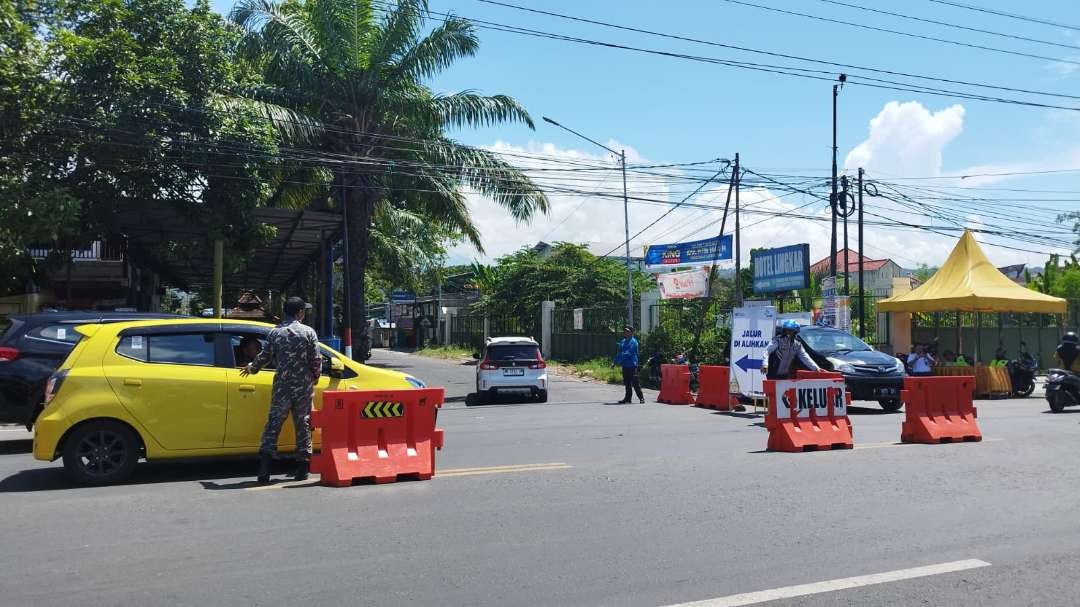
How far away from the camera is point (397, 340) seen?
226ft

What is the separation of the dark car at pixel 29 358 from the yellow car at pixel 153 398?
258 cm

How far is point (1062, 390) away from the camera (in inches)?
661

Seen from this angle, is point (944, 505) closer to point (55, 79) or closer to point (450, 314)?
point (55, 79)

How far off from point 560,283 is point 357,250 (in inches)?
691

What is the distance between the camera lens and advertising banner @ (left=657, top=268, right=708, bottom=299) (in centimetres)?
3188

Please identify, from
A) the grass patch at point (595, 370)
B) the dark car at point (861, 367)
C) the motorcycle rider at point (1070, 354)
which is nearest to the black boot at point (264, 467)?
the dark car at point (861, 367)

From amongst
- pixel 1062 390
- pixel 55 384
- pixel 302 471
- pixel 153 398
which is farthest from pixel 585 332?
pixel 55 384

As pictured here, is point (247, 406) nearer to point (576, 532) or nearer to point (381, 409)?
point (381, 409)

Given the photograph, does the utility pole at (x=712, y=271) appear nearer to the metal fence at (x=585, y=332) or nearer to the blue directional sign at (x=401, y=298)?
the metal fence at (x=585, y=332)

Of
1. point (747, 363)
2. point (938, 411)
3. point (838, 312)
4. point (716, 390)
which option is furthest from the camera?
point (838, 312)

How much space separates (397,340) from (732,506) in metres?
63.0

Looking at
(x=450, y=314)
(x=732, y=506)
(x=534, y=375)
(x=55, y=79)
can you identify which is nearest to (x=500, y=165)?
(x=534, y=375)

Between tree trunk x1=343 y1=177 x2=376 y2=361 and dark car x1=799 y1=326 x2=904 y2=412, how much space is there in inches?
493

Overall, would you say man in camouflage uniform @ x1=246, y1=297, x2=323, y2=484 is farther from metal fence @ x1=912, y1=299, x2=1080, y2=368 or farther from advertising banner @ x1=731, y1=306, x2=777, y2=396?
metal fence @ x1=912, y1=299, x2=1080, y2=368
